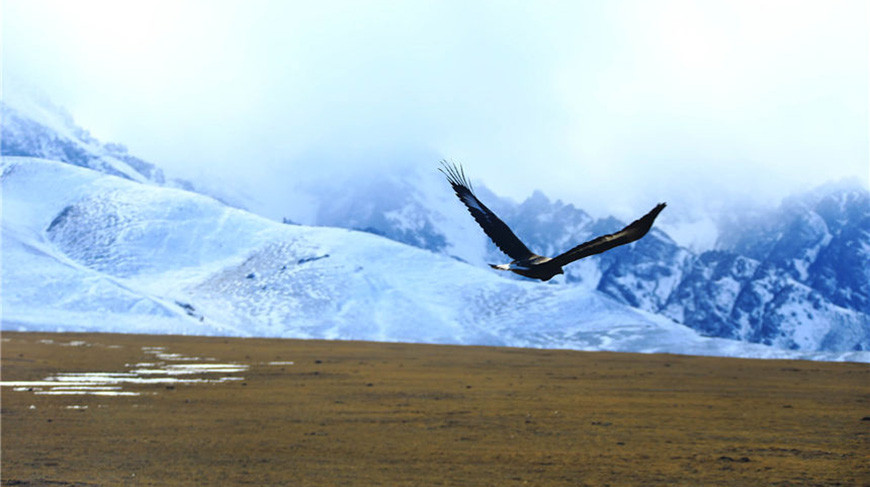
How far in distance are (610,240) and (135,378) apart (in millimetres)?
37057

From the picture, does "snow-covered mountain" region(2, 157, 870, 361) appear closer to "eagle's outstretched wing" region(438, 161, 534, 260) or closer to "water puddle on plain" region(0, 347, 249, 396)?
"water puddle on plain" region(0, 347, 249, 396)

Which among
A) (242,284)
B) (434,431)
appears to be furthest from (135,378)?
(242,284)

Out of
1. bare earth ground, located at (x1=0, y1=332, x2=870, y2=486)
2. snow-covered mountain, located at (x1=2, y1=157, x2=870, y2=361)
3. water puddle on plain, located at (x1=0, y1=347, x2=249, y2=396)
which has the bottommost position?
bare earth ground, located at (x1=0, y1=332, x2=870, y2=486)

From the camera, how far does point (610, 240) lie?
592 cm

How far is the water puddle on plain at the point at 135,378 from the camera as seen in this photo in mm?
33938

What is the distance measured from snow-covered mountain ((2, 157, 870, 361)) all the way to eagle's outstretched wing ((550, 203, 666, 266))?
79.0 meters

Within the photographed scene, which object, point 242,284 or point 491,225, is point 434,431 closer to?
point 491,225

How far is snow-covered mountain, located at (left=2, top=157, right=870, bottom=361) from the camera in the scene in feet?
309

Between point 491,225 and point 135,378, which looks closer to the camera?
point 491,225

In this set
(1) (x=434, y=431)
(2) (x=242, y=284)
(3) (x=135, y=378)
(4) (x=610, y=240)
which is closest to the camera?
(4) (x=610, y=240)

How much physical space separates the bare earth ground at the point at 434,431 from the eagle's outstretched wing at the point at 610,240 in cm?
1362

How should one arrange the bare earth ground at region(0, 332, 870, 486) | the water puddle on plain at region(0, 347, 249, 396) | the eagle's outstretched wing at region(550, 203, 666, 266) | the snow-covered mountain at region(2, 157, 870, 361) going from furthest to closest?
the snow-covered mountain at region(2, 157, 870, 361) < the water puddle on plain at region(0, 347, 249, 396) < the bare earth ground at region(0, 332, 870, 486) < the eagle's outstretched wing at region(550, 203, 666, 266)

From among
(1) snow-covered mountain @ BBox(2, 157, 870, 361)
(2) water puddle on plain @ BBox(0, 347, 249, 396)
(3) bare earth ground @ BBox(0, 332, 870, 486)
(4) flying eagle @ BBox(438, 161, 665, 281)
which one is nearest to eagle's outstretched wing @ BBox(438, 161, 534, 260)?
(4) flying eagle @ BBox(438, 161, 665, 281)

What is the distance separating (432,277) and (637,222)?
115 metres
